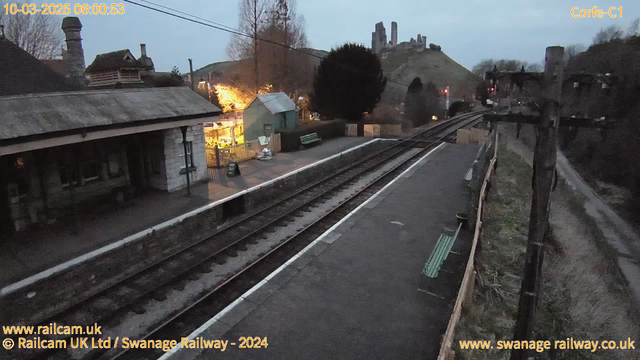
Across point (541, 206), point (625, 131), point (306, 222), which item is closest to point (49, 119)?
point (306, 222)

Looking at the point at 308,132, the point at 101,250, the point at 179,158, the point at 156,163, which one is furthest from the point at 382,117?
the point at 101,250

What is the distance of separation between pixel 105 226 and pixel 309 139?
50.9 ft

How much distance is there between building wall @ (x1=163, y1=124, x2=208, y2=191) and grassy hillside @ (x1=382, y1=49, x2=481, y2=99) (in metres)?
68.7

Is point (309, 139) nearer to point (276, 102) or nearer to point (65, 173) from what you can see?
point (276, 102)

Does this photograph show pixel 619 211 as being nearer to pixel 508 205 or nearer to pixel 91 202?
pixel 508 205

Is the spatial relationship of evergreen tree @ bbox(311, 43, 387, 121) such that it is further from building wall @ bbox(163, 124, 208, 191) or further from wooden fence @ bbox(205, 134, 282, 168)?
building wall @ bbox(163, 124, 208, 191)

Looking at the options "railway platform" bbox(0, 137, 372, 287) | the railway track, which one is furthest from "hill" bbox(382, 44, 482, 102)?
the railway track

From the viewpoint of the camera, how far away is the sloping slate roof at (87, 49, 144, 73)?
768 inches

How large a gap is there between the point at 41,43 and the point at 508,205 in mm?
41427

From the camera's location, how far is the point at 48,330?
752 cm

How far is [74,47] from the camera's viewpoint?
18188 millimetres

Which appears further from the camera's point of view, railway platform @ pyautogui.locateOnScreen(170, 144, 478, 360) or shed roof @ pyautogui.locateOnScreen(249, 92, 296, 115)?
shed roof @ pyautogui.locateOnScreen(249, 92, 296, 115)

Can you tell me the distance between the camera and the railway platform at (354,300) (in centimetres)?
618

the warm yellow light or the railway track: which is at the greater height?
the warm yellow light
